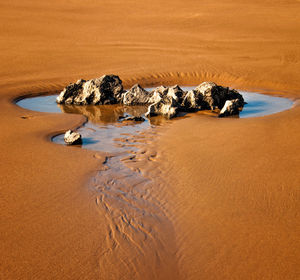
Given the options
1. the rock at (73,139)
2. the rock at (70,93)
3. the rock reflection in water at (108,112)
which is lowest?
the rock reflection in water at (108,112)

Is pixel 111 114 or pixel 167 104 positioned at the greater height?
pixel 167 104

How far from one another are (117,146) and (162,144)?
774 millimetres

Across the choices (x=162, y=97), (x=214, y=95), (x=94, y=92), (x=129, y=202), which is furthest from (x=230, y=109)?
(x=129, y=202)

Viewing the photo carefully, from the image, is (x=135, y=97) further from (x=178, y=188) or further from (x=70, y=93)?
(x=178, y=188)

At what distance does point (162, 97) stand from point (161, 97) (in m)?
0.13

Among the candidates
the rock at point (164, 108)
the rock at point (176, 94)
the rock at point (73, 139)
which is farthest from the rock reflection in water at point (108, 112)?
the rock at point (73, 139)

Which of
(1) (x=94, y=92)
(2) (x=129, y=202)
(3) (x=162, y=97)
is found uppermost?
(2) (x=129, y=202)

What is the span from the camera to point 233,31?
1919 cm

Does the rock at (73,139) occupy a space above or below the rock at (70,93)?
above

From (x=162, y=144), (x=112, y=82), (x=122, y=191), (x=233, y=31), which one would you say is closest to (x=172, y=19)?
(x=233, y=31)

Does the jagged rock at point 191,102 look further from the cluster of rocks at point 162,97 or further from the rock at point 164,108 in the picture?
the rock at point 164,108

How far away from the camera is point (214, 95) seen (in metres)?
8.91

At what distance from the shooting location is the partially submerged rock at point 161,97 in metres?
8.36

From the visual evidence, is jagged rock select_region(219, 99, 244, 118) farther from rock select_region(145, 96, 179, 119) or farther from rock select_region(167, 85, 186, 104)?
rock select_region(167, 85, 186, 104)
